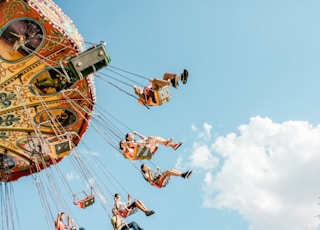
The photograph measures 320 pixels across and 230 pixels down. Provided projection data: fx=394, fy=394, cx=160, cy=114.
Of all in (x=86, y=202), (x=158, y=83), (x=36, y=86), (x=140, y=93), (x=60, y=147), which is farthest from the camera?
(x=86, y=202)

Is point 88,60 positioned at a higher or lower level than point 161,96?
higher

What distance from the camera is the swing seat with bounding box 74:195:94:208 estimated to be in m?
9.85

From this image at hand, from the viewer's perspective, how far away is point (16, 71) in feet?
27.6

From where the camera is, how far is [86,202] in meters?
9.91

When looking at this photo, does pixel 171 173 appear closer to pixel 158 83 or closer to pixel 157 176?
pixel 157 176

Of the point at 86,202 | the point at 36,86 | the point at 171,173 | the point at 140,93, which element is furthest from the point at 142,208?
the point at 36,86

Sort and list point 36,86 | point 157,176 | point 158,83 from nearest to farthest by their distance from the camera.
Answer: point 158,83
point 157,176
point 36,86

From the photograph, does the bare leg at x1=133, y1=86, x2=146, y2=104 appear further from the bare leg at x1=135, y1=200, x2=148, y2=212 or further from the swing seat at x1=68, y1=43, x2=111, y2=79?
the bare leg at x1=135, y1=200, x2=148, y2=212

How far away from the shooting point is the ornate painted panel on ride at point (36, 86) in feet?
24.3

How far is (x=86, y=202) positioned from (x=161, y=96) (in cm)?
403

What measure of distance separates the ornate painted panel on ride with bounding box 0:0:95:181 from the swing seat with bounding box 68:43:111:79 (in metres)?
0.15

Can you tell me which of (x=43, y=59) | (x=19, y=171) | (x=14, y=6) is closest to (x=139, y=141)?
(x=43, y=59)

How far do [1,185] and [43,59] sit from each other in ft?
17.4

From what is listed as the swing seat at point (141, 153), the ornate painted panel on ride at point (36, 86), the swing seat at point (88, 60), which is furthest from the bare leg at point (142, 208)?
the swing seat at point (88, 60)
